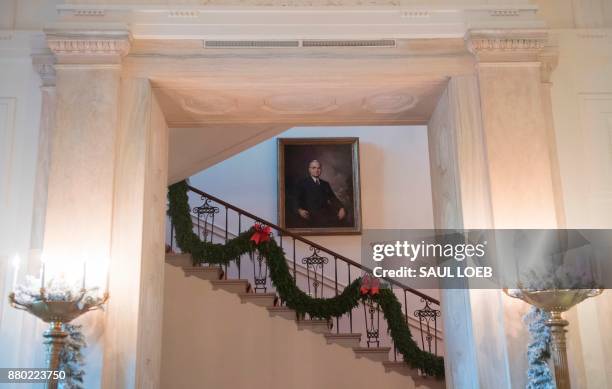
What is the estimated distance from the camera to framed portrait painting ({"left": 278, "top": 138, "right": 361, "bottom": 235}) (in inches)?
476

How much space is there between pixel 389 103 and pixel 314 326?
4.42 metres

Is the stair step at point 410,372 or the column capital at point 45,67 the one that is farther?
the stair step at point 410,372

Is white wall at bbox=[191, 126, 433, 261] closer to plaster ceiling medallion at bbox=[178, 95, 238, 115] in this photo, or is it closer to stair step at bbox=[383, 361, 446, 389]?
stair step at bbox=[383, 361, 446, 389]

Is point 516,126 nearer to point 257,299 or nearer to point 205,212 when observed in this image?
point 257,299

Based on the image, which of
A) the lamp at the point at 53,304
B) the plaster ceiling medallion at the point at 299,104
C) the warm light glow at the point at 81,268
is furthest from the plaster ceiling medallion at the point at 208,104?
the lamp at the point at 53,304

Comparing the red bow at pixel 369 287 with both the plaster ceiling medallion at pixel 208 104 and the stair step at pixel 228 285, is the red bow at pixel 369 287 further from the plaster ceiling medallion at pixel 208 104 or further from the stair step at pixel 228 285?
the plaster ceiling medallion at pixel 208 104

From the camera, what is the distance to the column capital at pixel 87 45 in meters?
5.32

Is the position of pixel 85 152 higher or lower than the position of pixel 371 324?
higher

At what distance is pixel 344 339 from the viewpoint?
9.67 meters

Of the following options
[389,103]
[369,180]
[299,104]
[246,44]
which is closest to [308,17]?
[246,44]

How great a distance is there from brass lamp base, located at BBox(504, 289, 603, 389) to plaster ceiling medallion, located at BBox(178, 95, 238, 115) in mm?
2987

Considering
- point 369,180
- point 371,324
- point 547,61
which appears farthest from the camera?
point 369,180

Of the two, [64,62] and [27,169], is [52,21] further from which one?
[27,169]

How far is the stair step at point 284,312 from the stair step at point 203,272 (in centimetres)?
91
